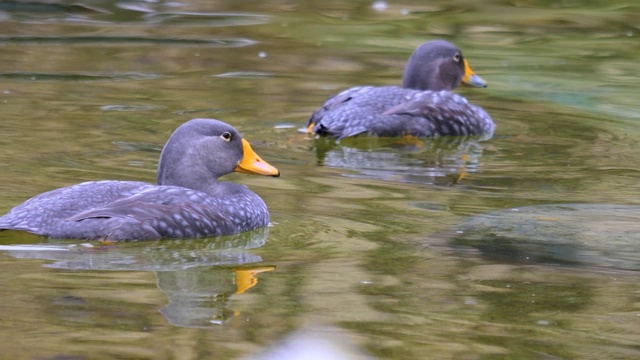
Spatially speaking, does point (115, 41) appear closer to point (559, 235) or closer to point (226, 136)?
point (226, 136)

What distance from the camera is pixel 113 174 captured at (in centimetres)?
923

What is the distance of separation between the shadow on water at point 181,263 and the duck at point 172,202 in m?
0.08

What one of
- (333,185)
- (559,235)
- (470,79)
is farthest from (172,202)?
(470,79)

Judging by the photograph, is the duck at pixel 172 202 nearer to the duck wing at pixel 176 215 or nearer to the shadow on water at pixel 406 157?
the duck wing at pixel 176 215

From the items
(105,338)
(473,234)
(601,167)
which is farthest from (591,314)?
(601,167)

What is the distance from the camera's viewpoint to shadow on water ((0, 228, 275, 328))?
6.32 m

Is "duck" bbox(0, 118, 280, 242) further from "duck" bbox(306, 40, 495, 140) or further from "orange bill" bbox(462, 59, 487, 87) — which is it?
"orange bill" bbox(462, 59, 487, 87)

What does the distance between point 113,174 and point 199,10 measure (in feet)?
28.8

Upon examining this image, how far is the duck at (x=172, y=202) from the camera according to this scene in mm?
7230

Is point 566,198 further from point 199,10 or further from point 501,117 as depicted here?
point 199,10

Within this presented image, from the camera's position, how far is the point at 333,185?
909 cm

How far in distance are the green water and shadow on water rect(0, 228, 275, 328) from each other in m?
0.02

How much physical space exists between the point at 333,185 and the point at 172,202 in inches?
70.9

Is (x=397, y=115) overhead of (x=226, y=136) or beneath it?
beneath
